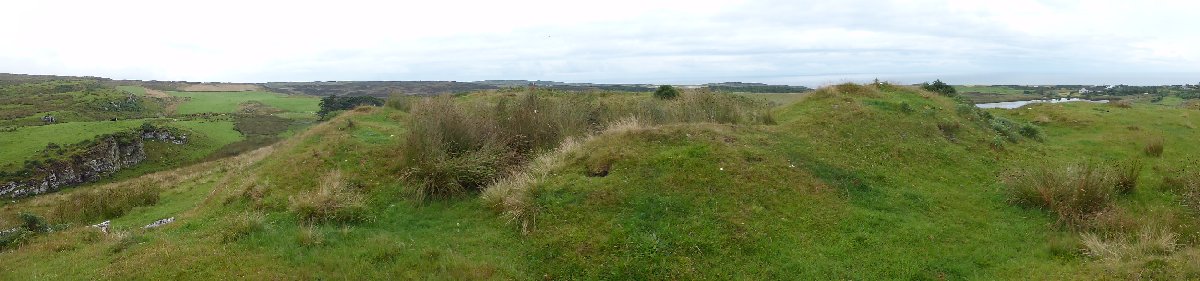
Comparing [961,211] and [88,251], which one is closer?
[88,251]

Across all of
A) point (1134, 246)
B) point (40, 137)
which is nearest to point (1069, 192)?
point (1134, 246)

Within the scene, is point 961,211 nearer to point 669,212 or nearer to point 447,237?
point 669,212

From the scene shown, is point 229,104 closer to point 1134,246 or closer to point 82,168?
point 82,168

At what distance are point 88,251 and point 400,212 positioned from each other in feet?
16.6

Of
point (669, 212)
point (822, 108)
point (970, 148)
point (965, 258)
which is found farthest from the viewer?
point (822, 108)

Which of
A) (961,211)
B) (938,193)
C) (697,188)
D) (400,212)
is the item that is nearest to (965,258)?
(961,211)

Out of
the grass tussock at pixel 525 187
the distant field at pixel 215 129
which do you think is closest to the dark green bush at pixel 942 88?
the grass tussock at pixel 525 187

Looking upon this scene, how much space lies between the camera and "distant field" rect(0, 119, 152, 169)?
40.7 metres

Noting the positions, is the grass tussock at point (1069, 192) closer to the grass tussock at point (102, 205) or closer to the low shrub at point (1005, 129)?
the low shrub at point (1005, 129)

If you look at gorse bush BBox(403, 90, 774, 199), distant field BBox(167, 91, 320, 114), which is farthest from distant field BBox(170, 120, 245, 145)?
gorse bush BBox(403, 90, 774, 199)

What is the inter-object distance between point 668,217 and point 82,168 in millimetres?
51419

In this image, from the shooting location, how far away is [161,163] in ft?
158

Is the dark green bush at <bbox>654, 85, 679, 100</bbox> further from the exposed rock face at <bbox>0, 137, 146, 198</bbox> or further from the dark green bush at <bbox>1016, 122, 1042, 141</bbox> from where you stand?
the exposed rock face at <bbox>0, 137, 146, 198</bbox>

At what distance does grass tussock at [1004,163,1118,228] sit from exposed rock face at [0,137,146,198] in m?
50.5
